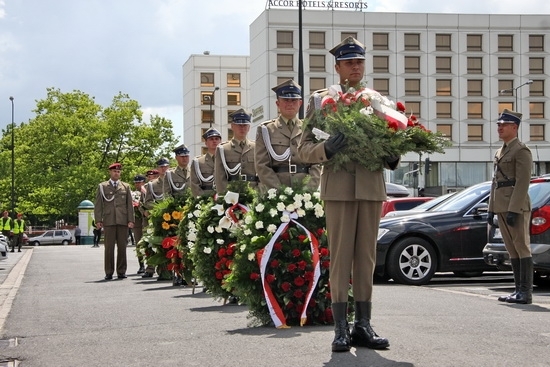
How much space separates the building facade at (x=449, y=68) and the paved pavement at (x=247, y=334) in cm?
7770

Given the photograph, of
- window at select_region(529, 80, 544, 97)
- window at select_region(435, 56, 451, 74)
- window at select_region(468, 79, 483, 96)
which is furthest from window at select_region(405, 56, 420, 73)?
window at select_region(529, 80, 544, 97)

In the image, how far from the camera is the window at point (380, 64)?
88.9 meters

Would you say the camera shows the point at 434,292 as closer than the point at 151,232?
Yes

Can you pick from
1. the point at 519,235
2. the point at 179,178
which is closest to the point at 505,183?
the point at 519,235

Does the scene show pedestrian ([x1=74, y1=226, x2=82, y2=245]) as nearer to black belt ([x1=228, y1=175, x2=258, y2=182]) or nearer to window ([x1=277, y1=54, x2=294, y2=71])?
window ([x1=277, y1=54, x2=294, y2=71])

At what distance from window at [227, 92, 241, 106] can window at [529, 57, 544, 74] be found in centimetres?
3492

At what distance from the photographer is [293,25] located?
8850cm

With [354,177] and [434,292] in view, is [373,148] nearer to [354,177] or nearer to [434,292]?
[354,177]

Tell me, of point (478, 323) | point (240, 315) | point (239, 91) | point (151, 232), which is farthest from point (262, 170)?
point (239, 91)

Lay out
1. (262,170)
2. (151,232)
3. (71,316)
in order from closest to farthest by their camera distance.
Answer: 1. (262,170)
2. (71,316)
3. (151,232)

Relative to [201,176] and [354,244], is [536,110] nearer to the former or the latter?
[201,176]

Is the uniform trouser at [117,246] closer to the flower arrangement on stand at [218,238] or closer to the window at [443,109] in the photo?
the flower arrangement on stand at [218,238]

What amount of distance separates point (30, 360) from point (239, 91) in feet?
346

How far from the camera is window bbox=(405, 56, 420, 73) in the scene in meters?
89.8
